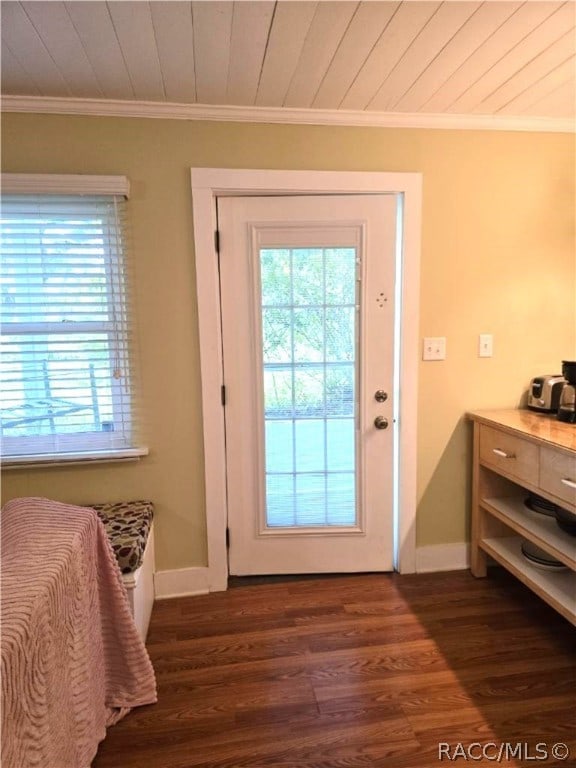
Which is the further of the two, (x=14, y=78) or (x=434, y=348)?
(x=434, y=348)

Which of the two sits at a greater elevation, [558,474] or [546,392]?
[546,392]

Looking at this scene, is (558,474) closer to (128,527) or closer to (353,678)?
(353,678)

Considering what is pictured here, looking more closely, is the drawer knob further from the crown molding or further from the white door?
the crown molding

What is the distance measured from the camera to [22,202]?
1869mm

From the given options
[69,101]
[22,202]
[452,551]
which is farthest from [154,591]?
[69,101]

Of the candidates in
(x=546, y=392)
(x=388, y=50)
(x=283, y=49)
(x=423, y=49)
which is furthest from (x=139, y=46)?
(x=546, y=392)

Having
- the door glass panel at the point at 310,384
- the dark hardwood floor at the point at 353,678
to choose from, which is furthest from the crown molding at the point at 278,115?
the dark hardwood floor at the point at 353,678

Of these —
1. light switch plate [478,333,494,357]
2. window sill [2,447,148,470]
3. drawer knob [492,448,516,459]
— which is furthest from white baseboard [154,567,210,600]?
light switch plate [478,333,494,357]

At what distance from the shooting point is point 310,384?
217 cm

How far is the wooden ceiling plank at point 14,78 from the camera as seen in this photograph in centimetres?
156

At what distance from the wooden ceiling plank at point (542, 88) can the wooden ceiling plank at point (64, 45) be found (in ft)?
5.88

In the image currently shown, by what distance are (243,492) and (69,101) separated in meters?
1.94

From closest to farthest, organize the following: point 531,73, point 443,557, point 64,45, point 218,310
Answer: point 64,45 < point 531,73 < point 218,310 < point 443,557

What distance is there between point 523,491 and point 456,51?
2.00m
